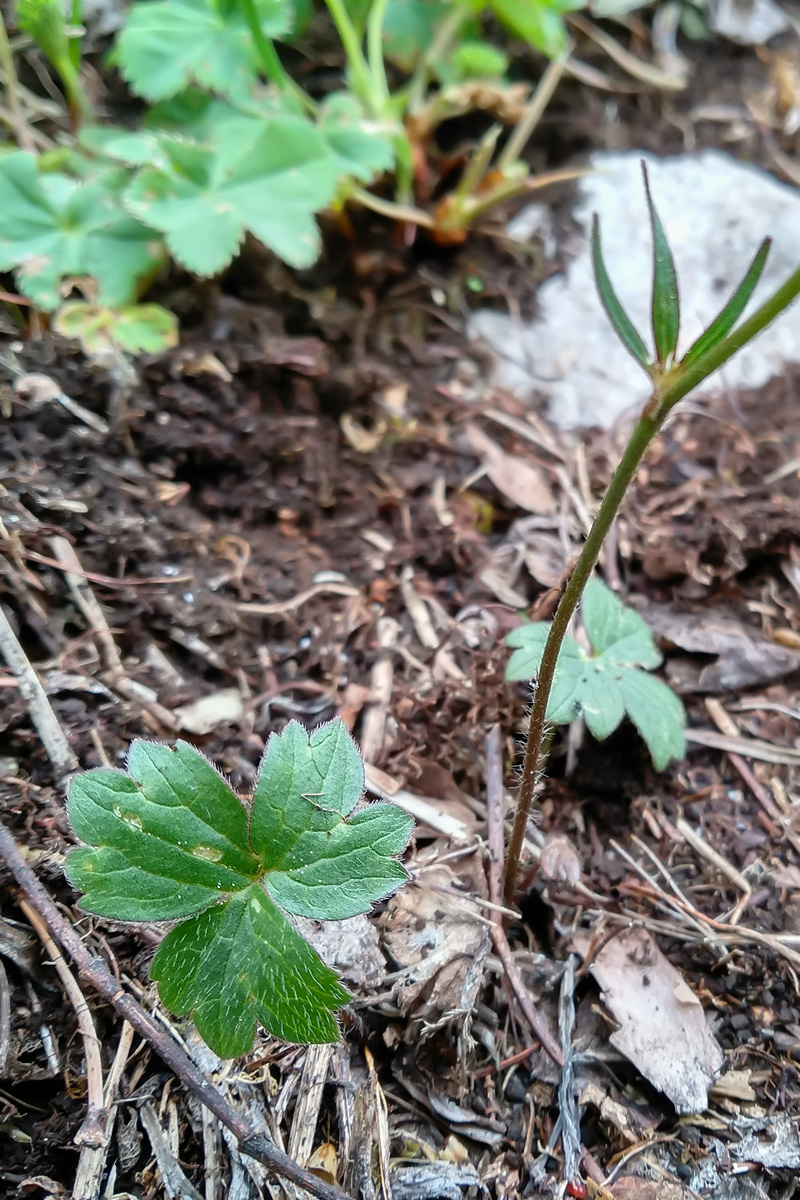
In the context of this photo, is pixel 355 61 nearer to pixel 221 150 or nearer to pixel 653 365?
pixel 221 150

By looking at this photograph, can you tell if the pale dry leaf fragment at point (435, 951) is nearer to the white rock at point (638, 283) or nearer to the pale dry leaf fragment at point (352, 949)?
the pale dry leaf fragment at point (352, 949)

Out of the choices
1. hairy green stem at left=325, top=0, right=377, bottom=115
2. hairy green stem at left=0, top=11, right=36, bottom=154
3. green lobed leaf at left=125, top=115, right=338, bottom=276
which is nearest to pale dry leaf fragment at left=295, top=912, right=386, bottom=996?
green lobed leaf at left=125, top=115, right=338, bottom=276

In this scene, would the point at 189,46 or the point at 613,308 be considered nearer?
the point at 613,308

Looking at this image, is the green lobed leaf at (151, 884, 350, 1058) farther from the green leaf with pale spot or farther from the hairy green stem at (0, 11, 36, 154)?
the hairy green stem at (0, 11, 36, 154)

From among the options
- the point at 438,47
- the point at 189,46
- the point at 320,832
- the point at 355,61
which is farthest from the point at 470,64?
the point at 320,832

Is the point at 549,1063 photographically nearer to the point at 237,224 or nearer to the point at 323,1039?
the point at 323,1039

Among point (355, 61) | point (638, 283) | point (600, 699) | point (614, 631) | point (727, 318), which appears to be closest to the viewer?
point (727, 318)

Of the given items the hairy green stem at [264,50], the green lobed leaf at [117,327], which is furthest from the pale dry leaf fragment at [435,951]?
the hairy green stem at [264,50]
